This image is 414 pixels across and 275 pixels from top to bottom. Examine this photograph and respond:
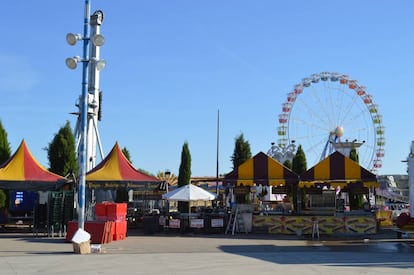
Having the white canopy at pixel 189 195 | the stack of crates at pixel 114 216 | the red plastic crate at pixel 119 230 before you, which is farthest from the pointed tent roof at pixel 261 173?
the stack of crates at pixel 114 216

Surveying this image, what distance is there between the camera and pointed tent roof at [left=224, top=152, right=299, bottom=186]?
23.8 metres

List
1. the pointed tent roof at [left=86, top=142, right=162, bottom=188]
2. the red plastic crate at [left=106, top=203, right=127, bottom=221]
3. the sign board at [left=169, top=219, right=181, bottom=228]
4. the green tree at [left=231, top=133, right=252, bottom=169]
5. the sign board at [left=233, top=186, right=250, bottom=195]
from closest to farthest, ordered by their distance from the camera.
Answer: the red plastic crate at [left=106, top=203, right=127, bottom=221] → the pointed tent roof at [left=86, top=142, right=162, bottom=188] → the sign board at [left=169, top=219, right=181, bottom=228] → the sign board at [left=233, top=186, right=250, bottom=195] → the green tree at [left=231, top=133, right=252, bottom=169]

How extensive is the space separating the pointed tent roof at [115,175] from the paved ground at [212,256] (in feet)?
9.79

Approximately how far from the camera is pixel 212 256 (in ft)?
46.8

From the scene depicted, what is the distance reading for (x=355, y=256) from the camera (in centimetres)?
1462

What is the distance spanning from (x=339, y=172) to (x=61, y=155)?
47.0 feet

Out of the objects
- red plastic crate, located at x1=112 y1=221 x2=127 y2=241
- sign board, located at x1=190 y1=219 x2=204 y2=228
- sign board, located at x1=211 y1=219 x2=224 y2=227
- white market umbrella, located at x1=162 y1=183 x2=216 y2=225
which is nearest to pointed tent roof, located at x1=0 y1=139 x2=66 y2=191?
red plastic crate, located at x1=112 y1=221 x2=127 y2=241

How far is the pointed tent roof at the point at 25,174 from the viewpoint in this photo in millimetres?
21516

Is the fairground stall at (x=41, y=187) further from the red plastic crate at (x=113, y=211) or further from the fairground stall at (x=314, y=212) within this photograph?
the fairground stall at (x=314, y=212)

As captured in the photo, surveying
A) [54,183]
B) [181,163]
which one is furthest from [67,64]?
[181,163]

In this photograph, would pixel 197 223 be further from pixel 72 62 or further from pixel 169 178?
pixel 169 178

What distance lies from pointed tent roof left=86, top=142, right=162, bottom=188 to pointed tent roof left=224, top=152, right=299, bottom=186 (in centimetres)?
362

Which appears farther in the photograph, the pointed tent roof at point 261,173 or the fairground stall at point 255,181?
the pointed tent roof at point 261,173

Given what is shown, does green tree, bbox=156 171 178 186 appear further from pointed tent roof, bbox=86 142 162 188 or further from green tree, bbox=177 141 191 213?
pointed tent roof, bbox=86 142 162 188
